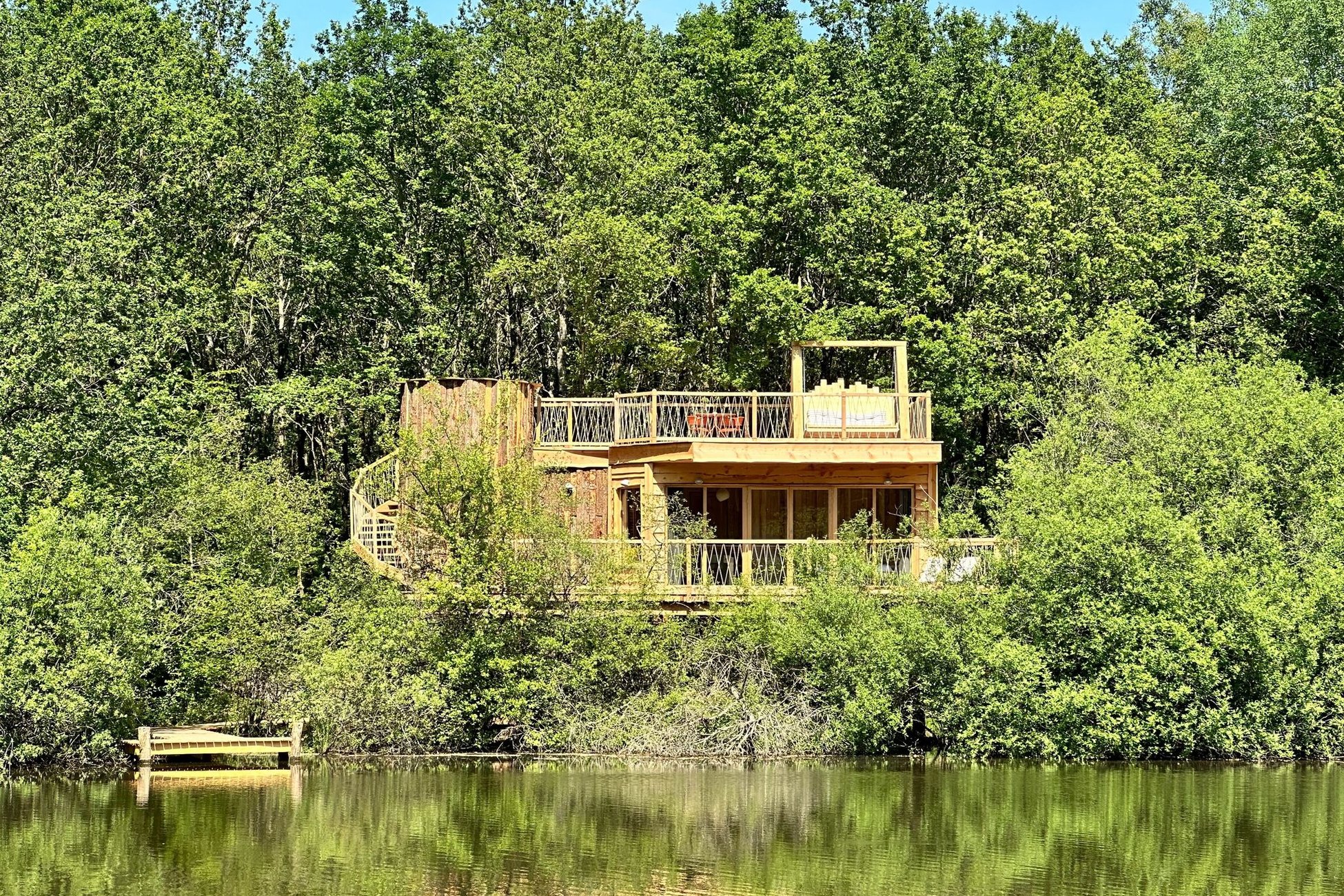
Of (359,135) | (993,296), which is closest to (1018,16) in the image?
(993,296)

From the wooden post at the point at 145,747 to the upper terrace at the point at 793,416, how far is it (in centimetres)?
897

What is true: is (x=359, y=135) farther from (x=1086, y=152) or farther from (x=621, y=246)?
(x=1086, y=152)

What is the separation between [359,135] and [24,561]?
16.1m

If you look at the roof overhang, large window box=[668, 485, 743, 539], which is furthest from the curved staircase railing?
large window box=[668, 485, 743, 539]

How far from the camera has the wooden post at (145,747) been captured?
28281 millimetres

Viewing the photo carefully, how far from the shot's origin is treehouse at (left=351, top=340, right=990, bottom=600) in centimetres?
3088

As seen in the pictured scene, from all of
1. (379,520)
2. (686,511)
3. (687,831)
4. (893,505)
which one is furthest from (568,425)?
(687,831)

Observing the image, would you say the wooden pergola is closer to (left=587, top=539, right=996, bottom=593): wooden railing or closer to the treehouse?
the treehouse

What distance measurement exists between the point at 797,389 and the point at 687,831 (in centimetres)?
1250

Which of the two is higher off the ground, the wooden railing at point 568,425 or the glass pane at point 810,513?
the wooden railing at point 568,425

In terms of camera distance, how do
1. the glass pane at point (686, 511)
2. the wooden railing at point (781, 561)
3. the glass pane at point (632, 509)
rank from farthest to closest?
the glass pane at point (632, 509) < the glass pane at point (686, 511) < the wooden railing at point (781, 561)

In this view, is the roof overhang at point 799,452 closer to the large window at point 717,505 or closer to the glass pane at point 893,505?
the large window at point 717,505

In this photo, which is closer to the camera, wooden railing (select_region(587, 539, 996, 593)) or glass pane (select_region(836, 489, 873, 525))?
wooden railing (select_region(587, 539, 996, 593))

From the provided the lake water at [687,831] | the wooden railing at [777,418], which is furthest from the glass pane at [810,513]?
the lake water at [687,831]
